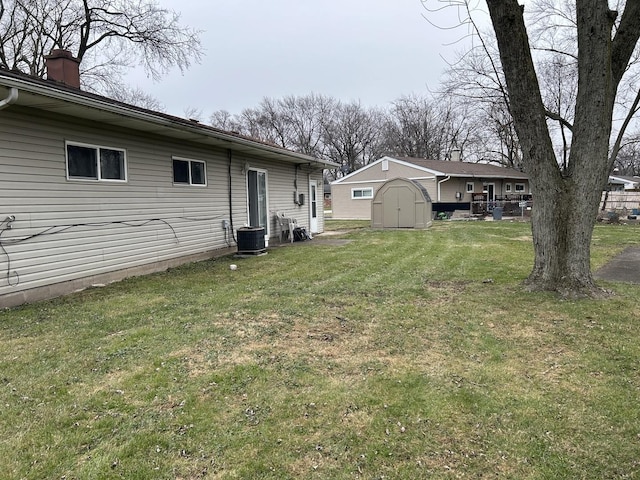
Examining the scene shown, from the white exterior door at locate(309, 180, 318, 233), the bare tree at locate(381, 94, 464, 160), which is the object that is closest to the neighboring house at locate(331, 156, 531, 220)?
the white exterior door at locate(309, 180, 318, 233)

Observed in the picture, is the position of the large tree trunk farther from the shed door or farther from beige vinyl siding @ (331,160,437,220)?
beige vinyl siding @ (331,160,437,220)

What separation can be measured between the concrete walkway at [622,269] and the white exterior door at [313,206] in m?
9.53

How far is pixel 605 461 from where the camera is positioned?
2236mm

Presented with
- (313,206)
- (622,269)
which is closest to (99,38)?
(313,206)

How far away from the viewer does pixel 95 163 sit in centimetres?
688

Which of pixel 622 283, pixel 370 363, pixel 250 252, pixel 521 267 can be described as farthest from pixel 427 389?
pixel 250 252

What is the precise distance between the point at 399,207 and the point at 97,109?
1353 centimetres

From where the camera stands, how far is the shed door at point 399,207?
1759cm

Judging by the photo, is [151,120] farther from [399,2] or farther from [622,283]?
[622,283]

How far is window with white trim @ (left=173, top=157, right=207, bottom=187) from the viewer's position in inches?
348

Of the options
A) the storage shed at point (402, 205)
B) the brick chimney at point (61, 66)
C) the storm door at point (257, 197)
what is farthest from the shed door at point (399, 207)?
the brick chimney at point (61, 66)

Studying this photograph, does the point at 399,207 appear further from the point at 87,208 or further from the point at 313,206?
the point at 87,208

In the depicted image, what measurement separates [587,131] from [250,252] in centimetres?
713

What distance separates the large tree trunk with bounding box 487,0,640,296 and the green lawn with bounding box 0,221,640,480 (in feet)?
2.33
